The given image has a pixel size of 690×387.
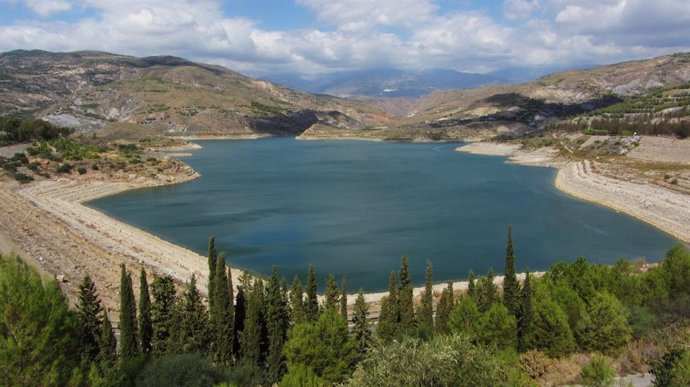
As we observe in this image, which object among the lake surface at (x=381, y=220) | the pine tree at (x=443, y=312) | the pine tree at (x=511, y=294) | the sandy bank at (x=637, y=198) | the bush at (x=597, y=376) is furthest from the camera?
the sandy bank at (x=637, y=198)

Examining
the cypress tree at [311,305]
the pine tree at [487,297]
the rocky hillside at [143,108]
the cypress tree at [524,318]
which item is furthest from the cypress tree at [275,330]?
the rocky hillside at [143,108]

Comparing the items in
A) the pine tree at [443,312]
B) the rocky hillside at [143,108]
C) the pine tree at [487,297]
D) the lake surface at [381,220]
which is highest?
the rocky hillside at [143,108]

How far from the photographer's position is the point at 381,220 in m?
46.6

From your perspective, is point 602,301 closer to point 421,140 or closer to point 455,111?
point 421,140

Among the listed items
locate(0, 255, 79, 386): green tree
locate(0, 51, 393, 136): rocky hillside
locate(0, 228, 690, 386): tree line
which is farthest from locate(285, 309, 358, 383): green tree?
locate(0, 51, 393, 136): rocky hillside

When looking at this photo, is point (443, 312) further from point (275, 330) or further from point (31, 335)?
point (31, 335)

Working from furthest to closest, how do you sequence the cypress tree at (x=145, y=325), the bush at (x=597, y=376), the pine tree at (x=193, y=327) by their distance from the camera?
the cypress tree at (x=145, y=325) → the pine tree at (x=193, y=327) → the bush at (x=597, y=376)

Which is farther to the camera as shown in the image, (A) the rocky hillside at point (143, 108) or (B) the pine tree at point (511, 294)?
(A) the rocky hillside at point (143, 108)

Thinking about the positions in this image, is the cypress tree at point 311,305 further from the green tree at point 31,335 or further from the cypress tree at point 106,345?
the green tree at point 31,335

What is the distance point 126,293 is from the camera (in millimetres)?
18500

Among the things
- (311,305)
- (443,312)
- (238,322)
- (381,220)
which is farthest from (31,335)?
(381,220)

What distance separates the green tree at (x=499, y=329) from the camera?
56.9 ft

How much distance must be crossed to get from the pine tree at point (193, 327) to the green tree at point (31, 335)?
24.6 feet

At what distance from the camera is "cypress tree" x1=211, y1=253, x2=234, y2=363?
19000 mm
